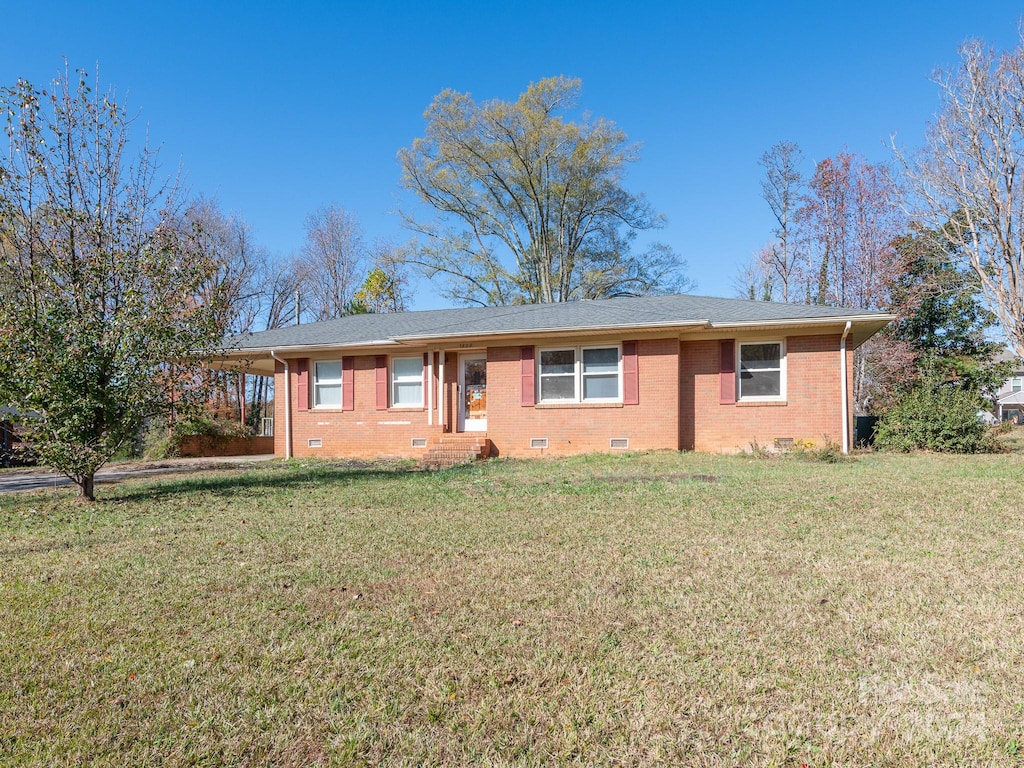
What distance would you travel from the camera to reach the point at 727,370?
1346cm

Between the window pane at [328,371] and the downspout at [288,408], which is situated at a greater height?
the window pane at [328,371]

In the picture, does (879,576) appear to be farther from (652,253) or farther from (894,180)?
(652,253)

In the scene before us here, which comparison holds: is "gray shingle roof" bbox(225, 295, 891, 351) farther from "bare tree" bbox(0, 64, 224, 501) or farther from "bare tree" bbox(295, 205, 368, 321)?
"bare tree" bbox(295, 205, 368, 321)

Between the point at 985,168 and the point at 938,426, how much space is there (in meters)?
8.69

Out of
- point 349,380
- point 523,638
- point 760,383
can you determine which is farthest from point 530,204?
point 523,638

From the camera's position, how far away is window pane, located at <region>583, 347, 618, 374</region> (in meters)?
13.8

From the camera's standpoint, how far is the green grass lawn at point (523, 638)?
7.98 feet

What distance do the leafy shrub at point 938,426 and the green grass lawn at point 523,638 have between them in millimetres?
6823

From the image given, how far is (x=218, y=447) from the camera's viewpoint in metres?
18.5

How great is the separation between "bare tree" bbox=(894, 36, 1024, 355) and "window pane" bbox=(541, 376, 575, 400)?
12302 mm

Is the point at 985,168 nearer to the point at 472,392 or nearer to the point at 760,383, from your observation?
the point at 760,383

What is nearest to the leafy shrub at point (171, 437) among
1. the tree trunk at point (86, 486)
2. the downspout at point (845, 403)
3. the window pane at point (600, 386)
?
the tree trunk at point (86, 486)

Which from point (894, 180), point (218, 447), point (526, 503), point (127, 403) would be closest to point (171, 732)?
point (526, 503)

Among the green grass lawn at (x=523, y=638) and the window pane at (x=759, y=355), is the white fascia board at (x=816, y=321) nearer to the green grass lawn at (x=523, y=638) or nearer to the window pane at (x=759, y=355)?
the window pane at (x=759, y=355)
